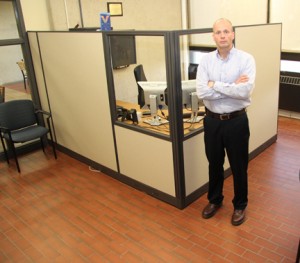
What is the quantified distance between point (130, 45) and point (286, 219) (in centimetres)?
341

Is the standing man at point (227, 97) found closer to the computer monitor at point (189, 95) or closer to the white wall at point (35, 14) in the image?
the computer monitor at point (189, 95)

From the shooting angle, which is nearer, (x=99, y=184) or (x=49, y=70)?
(x=99, y=184)

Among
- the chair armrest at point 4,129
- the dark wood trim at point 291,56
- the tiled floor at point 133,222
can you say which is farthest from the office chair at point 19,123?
the dark wood trim at point 291,56

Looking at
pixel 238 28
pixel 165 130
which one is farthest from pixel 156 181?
pixel 238 28

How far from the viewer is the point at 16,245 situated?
2912 millimetres

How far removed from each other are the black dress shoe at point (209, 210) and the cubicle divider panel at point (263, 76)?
4.30 feet

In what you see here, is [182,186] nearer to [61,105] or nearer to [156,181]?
[156,181]

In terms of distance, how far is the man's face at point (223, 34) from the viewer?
2471 mm

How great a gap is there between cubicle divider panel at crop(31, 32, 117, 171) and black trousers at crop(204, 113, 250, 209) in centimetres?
138

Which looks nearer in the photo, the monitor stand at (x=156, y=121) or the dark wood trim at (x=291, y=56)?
the monitor stand at (x=156, y=121)

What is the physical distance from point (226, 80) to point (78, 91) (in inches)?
84.8

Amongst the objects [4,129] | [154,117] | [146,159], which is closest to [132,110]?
[154,117]

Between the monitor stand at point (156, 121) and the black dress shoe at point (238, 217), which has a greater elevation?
the monitor stand at point (156, 121)

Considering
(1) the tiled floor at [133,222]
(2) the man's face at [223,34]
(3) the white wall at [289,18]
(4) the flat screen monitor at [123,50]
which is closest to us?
(2) the man's face at [223,34]
